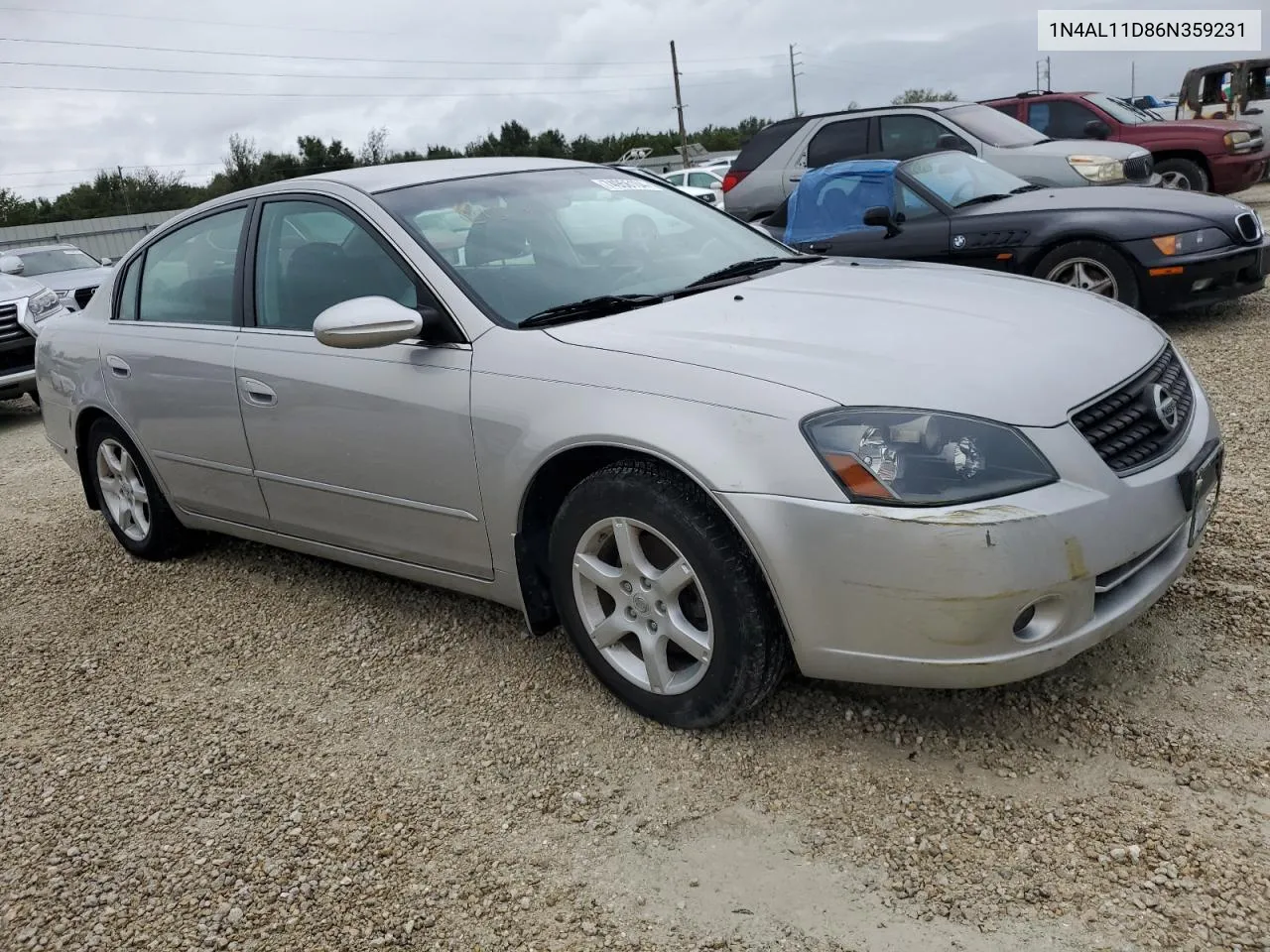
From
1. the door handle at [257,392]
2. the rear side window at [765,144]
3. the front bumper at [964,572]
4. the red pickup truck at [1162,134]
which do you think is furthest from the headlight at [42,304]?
the red pickup truck at [1162,134]

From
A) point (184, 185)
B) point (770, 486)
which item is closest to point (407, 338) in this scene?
point (770, 486)

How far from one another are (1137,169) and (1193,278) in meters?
2.95

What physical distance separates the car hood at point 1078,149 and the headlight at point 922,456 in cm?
755

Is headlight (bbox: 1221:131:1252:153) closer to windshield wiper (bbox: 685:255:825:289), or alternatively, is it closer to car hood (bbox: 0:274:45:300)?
windshield wiper (bbox: 685:255:825:289)

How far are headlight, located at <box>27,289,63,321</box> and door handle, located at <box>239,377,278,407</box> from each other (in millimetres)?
7039

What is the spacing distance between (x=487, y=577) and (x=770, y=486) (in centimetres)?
111

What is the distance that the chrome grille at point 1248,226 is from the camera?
6.91 m

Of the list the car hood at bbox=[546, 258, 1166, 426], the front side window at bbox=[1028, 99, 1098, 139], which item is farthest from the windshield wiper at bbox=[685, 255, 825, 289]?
the front side window at bbox=[1028, 99, 1098, 139]

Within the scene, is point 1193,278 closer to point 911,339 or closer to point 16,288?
point 911,339

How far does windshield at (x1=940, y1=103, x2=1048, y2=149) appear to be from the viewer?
9.45 m

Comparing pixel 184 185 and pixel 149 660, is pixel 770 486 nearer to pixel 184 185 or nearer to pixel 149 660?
pixel 149 660

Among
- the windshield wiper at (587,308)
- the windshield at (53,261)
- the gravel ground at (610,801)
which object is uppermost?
the windshield at (53,261)

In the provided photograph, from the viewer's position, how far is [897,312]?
299cm

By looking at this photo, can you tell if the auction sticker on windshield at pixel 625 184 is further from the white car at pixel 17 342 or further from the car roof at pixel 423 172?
the white car at pixel 17 342
